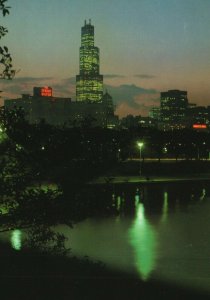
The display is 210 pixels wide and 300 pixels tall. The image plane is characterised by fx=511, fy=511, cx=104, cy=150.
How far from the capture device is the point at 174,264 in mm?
17984

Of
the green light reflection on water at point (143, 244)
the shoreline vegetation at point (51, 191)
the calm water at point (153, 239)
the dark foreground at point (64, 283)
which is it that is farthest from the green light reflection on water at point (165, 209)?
the shoreline vegetation at point (51, 191)

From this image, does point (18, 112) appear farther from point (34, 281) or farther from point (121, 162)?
point (34, 281)

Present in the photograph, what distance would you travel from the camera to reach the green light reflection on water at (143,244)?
17377mm

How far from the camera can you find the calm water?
55.4ft

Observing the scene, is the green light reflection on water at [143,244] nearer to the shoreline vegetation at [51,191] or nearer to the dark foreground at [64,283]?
the dark foreground at [64,283]

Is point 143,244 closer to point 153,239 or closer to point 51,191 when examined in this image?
point 153,239

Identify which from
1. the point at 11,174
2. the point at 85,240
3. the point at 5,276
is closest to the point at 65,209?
the point at 11,174

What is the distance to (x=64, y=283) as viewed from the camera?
1139 centimetres

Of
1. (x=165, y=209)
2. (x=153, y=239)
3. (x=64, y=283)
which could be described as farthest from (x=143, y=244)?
(x=165, y=209)

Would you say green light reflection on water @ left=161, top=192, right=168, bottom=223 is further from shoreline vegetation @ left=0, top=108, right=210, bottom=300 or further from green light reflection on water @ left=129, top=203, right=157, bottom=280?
shoreline vegetation @ left=0, top=108, right=210, bottom=300

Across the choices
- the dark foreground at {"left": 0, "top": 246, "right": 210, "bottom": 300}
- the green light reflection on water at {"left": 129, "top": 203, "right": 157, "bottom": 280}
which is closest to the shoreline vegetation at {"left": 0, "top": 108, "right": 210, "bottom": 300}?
the dark foreground at {"left": 0, "top": 246, "right": 210, "bottom": 300}

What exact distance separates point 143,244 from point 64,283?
11.4 meters

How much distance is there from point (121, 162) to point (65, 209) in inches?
99.6

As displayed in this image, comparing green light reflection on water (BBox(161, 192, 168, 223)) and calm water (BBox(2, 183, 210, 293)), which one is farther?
green light reflection on water (BBox(161, 192, 168, 223))
